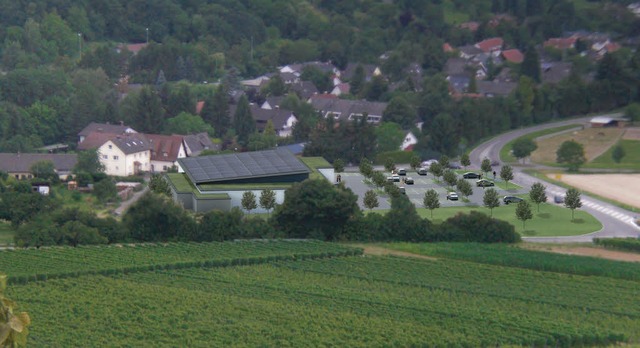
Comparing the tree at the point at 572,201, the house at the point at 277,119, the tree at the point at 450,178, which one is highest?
the house at the point at 277,119

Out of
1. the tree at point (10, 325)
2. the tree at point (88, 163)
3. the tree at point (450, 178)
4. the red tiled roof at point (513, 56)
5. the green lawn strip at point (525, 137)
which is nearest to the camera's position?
the tree at point (10, 325)

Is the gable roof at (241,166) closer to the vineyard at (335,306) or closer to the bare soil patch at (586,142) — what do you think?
the vineyard at (335,306)

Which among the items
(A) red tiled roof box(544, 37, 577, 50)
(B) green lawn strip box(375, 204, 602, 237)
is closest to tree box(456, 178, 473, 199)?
(B) green lawn strip box(375, 204, 602, 237)

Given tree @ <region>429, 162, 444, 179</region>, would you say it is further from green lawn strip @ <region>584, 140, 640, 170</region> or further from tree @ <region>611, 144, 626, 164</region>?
tree @ <region>611, 144, 626, 164</region>

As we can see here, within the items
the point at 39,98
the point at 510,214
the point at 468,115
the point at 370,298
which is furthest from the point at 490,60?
the point at 370,298

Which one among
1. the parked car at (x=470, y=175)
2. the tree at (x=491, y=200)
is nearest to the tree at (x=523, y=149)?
the parked car at (x=470, y=175)
